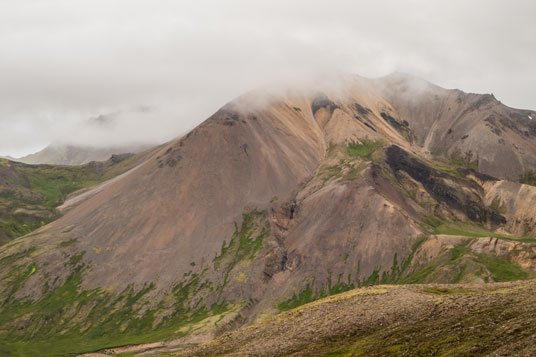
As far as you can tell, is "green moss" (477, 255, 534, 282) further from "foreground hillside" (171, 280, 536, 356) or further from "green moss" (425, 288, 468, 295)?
"green moss" (425, 288, 468, 295)

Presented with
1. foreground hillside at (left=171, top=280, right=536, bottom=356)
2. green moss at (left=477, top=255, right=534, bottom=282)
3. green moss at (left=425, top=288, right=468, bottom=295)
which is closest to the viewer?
foreground hillside at (left=171, top=280, right=536, bottom=356)

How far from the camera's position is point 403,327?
70938mm

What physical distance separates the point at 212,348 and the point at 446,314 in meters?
44.9

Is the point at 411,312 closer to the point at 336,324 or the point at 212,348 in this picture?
the point at 336,324

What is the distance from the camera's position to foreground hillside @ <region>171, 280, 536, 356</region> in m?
57.8

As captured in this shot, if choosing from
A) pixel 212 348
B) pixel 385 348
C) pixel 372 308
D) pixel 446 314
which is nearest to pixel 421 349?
pixel 385 348

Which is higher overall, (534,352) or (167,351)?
(534,352)

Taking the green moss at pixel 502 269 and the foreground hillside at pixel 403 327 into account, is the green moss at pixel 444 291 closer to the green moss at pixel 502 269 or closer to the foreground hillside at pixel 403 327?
the foreground hillside at pixel 403 327

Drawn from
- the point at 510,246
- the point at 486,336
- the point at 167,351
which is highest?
the point at 486,336

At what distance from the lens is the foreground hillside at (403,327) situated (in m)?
57.8

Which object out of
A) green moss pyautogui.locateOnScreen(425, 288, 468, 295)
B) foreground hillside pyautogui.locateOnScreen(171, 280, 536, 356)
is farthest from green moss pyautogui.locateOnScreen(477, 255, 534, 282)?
green moss pyautogui.locateOnScreen(425, 288, 468, 295)

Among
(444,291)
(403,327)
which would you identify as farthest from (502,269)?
(403,327)

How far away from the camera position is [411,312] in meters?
76.0

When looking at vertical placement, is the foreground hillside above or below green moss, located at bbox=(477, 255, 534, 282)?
above
